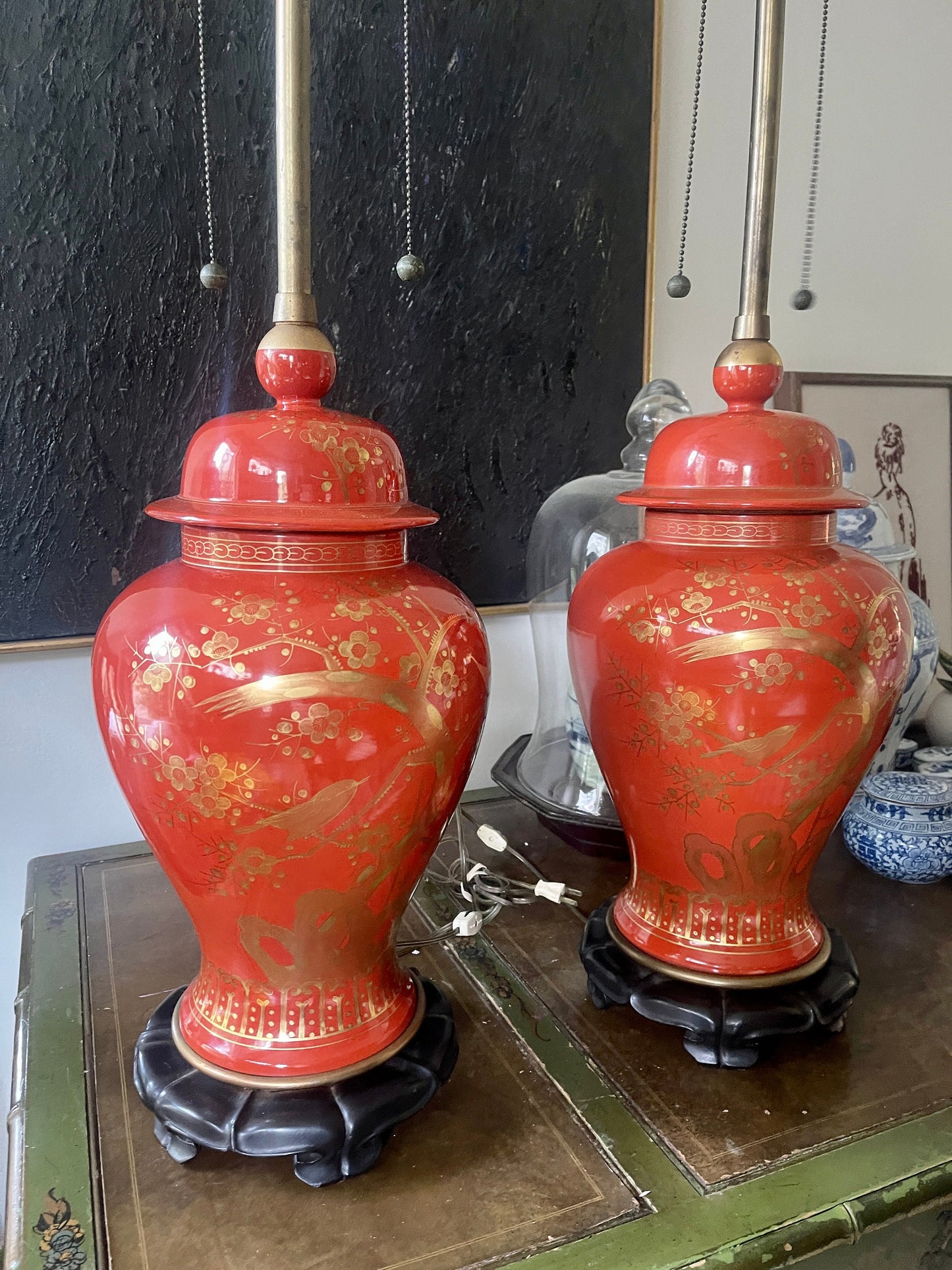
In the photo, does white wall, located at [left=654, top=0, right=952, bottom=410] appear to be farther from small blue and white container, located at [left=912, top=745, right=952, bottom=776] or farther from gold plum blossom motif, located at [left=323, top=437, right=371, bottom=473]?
gold plum blossom motif, located at [left=323, top=437, right=371, bottom=473]

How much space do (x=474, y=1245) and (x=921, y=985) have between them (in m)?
0.47

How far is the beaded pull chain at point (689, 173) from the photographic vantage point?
3.25 ft

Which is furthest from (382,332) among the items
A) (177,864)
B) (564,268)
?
(177,864)

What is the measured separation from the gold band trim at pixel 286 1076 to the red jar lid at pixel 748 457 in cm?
44

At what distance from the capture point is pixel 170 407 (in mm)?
945

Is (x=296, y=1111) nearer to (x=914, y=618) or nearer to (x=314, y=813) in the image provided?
(x=314, y=813)

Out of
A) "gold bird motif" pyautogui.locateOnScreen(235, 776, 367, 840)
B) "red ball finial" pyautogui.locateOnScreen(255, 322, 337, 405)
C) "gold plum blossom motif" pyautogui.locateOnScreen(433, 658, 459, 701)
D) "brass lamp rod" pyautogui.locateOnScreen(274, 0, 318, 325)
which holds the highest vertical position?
"brass lamp rod" pyautogui.locateOnScreen(274, 0, 318, 325)

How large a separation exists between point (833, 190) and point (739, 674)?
997 mm

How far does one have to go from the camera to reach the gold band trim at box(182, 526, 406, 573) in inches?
21.8

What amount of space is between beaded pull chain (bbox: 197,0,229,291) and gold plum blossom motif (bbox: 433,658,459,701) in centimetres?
51

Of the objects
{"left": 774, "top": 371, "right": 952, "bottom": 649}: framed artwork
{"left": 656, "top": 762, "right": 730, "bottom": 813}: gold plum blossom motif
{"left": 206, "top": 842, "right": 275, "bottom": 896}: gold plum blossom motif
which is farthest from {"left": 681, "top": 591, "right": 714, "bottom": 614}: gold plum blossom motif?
{"left": 774, "top": 371, "right": 952, "bottom": 649}: framed artwork

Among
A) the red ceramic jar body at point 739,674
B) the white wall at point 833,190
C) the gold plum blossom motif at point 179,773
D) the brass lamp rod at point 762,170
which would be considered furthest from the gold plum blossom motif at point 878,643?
the white wall at point 833,190

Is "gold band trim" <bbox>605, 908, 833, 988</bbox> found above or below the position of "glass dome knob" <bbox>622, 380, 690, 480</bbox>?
below

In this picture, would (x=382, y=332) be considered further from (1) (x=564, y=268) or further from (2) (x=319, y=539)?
(2) (x=319, y=539)
